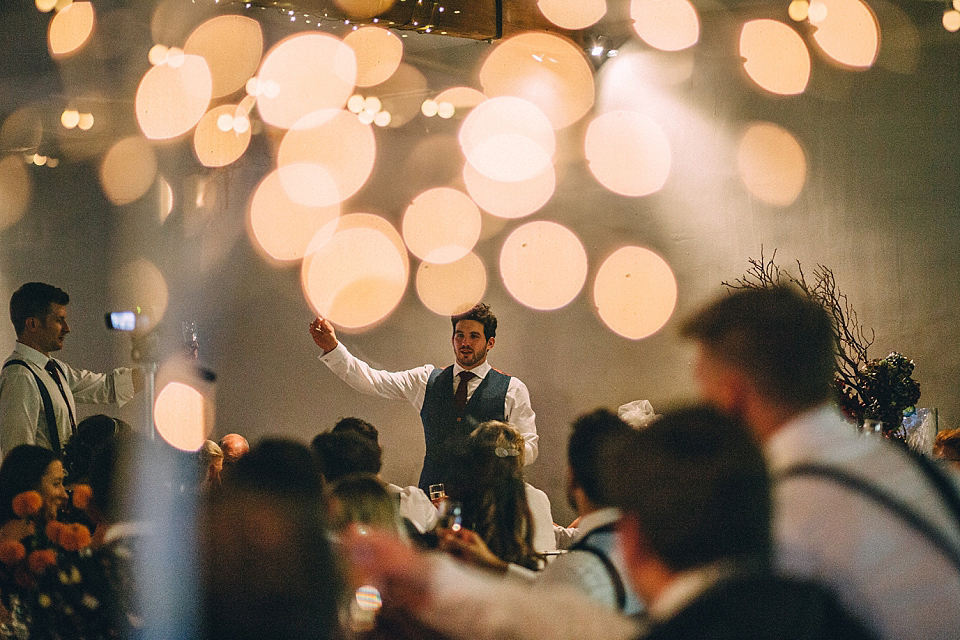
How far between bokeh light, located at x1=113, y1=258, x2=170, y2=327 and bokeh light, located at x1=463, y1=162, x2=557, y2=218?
6.21ft

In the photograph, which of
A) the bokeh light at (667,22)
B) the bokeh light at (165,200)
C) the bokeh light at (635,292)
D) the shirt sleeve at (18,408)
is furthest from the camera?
the bokeh light at (165,200)

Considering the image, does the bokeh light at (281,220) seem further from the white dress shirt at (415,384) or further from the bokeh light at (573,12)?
the bokeh light at (573,12)

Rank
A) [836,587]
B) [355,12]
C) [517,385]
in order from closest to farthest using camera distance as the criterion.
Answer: [836,587] < [355,12] < [517,385]

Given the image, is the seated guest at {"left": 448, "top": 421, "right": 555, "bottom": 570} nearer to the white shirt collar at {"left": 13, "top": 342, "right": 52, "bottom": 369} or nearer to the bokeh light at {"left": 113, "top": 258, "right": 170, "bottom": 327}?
the white shirt collar at {"left": 13, "top": 342, "right": 52, "bottom": 369}

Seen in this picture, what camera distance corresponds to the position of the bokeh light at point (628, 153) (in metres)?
4.43

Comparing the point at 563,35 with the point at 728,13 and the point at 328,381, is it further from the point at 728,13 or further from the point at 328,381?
the point at 328,381

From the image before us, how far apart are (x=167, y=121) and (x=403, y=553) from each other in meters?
4.17

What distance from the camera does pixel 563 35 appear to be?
4.24 m

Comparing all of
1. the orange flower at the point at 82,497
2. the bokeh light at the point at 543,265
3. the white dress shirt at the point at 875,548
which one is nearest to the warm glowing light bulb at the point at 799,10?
the bokeh light at the point at 543,265

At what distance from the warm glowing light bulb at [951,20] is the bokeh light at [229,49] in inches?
144

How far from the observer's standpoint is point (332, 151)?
5012mm

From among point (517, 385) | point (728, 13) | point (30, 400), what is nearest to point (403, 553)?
point (30, 400)

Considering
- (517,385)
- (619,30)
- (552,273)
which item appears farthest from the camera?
(552,273)

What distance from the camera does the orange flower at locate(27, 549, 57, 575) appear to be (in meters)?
1.31
